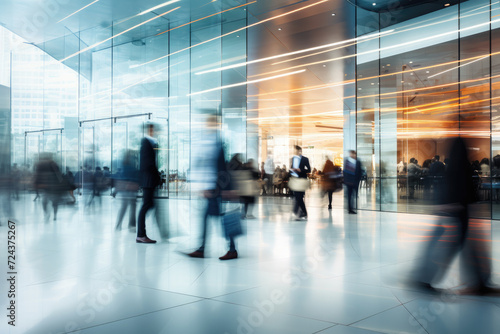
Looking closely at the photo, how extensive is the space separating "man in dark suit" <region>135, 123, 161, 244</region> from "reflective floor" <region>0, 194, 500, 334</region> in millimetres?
489

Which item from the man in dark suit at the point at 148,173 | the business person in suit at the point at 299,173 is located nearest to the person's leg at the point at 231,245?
the man in dark suit at the point at 148,173

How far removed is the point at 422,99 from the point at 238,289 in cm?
1099

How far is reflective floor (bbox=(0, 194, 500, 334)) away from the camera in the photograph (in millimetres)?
2676

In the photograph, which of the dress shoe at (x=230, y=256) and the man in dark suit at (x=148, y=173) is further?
the man in dark suit at (x=148, y=173)

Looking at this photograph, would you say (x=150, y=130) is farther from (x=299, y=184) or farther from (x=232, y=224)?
(x=299, y=184)

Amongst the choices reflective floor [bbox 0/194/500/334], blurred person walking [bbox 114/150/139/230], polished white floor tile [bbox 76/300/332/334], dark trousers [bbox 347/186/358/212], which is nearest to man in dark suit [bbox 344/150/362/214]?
dark trousers [bbox 347/186/358/212]

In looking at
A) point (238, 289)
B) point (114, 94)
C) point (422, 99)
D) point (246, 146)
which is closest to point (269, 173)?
point (246, 146)

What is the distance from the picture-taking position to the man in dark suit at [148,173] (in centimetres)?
612

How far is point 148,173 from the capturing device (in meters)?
6.13

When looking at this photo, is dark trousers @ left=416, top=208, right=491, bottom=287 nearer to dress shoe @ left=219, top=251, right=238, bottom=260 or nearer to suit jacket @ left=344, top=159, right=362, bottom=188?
dress shoe @ left=219, top=251, right=238, bottom=260

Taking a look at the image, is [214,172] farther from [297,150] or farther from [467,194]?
[297,150]

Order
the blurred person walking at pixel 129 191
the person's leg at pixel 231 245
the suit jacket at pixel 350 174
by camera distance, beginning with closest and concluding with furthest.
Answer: the person's leg at pixel 231 245 → the blurred person walking at pixel 129 191 → the suit jacket at pixel 350 174

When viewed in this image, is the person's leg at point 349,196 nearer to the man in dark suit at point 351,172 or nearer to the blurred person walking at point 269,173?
the man in dark suit at point 351,172

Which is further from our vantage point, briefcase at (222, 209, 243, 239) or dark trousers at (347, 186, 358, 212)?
dark trousers at (347, 186, 358, 212)
